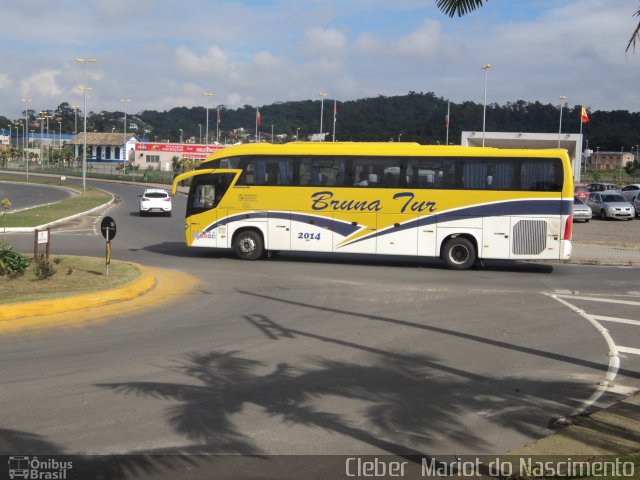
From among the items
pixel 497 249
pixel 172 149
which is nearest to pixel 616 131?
pixel 172 149

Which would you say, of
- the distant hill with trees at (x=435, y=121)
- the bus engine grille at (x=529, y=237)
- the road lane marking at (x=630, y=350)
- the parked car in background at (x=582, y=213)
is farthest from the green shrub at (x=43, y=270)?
the distant hill with trees at (x=435, y=121)

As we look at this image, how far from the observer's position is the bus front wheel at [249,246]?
70.3 feet

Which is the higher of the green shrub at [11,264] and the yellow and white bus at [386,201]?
the yellow and white bus at [386,201]

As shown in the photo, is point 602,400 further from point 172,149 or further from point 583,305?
point 172,149

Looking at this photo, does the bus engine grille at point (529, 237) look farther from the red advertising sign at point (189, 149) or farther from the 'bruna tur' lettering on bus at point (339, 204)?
the red advertising sign at point (189, 149)

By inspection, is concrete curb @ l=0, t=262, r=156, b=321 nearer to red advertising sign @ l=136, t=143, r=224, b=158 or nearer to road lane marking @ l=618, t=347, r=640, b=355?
road lane marking @ l=618, t=347, r=640, b=355

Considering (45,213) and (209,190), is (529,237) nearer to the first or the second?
(209,190)

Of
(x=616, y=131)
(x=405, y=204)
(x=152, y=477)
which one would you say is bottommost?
(x=152, y=477)

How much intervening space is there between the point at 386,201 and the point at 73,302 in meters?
10.8

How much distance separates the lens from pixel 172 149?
101 metres

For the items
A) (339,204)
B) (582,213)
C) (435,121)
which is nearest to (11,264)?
Result: (339,204)

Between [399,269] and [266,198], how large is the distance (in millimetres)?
4692

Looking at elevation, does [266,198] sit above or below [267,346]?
above

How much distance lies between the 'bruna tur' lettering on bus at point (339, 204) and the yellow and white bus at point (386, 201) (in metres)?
0.03
